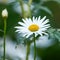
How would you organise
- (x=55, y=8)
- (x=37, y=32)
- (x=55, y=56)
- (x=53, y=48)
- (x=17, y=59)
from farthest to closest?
(x=55, y=8) → (x=53, y=48) → (x=55, y=56) → (x=17, y=59) → (x=37, y=32)

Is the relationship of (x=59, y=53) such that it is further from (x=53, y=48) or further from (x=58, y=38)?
(x=58, y=38)

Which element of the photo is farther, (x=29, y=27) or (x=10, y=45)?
(x=10, y=45)

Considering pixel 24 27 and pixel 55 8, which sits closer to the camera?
pixel 24 27

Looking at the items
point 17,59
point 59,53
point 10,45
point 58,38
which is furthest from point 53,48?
point 58,38

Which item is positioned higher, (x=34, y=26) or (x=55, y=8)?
(x=55, y=8)

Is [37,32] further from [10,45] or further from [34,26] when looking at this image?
[10,45]

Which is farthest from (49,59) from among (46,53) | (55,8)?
(55,8)

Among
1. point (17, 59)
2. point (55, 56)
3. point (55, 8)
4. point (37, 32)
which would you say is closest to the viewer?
point (37, 32)

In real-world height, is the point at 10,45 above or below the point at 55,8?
below

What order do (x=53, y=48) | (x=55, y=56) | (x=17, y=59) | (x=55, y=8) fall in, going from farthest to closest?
(x=55, y=8) < (x=53, y=48) < (x=55, y=56) < (x=17, y=59)
